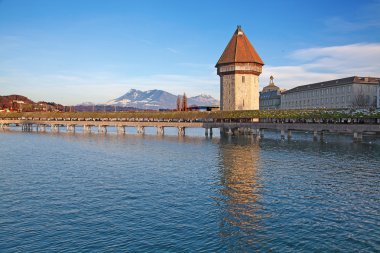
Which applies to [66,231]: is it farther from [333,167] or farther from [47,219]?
[333,167]

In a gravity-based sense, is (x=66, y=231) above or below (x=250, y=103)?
below

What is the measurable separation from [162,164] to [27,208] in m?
16.7

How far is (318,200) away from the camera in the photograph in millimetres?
20609

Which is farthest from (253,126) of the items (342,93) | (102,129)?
(342,93)

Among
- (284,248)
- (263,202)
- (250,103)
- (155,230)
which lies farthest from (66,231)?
(250,103)

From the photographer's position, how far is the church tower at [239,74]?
8400 centimetres

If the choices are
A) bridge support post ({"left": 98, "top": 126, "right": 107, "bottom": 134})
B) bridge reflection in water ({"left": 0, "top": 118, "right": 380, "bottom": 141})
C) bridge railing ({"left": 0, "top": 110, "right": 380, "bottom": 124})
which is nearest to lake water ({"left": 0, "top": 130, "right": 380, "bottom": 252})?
bridge reflection in water ({"left": 0, "top": 118, "right": 380, "bottom": 141})

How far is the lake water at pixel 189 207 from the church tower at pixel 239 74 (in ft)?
173

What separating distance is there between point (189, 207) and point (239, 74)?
68.5 metres

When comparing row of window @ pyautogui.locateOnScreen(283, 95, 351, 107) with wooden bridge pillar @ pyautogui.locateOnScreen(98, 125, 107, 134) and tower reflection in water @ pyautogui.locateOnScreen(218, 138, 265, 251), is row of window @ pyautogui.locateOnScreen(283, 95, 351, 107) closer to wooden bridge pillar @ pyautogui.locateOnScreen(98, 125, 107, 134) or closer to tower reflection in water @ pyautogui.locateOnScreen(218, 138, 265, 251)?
wooden bridge pillar @ pyautogui.locateOnScreen(98, 125, 107, 134)

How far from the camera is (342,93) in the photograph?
105m

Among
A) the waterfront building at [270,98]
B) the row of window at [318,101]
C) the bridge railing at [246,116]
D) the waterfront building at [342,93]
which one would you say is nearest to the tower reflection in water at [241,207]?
the bridge railing at [246,116]

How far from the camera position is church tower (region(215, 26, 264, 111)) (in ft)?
276

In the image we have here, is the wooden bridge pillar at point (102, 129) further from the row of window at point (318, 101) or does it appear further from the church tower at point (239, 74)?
the row of window at point (318, 101)
